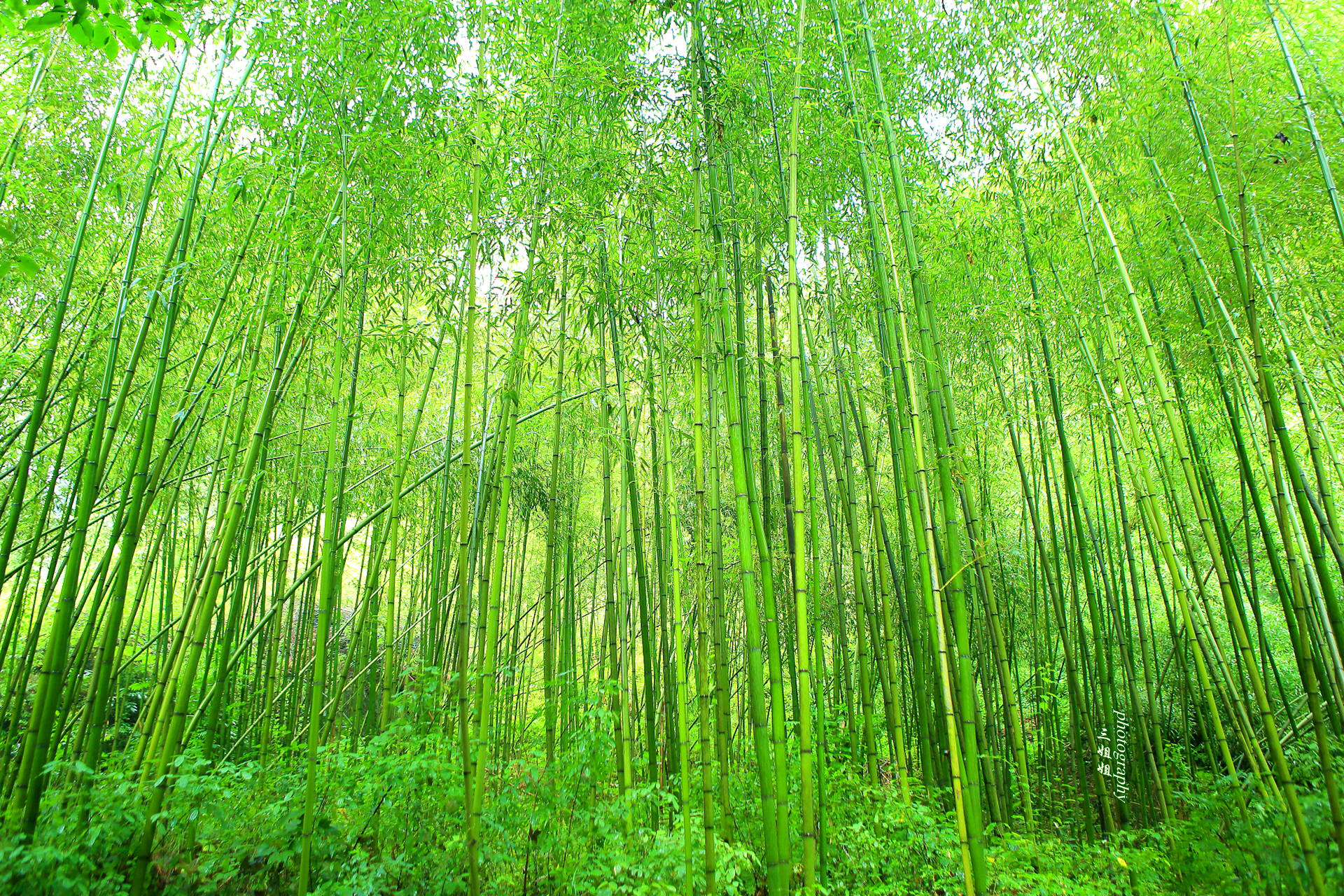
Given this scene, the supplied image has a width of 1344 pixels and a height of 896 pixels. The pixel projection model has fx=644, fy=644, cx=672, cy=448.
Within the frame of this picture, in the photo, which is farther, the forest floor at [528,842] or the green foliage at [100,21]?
the forest floor at [528,842]

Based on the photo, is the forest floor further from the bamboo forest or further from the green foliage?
the green foliage

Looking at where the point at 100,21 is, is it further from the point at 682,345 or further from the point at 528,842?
the point at 528,842

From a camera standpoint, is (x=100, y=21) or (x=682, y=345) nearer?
(x=100, y=21)

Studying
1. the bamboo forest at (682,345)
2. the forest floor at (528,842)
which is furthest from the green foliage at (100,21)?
the forest floor at (528,842)

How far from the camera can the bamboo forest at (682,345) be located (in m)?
1.94

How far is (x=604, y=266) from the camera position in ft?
8.09

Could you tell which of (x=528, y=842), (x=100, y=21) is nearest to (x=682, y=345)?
(x=100, y=21)

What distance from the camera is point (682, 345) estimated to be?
2.45 meters

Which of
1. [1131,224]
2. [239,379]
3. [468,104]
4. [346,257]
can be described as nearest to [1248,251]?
[1131,224]

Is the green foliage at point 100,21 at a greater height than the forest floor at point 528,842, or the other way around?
the green foliage at point 100,21

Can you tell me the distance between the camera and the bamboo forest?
76.2 inches

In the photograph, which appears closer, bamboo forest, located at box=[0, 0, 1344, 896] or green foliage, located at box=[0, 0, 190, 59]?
green foliage, located at box=[0, 0, 190, 59]

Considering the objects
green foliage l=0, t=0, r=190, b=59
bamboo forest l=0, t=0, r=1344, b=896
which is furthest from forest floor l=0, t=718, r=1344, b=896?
green foliage l=0, t=0, r=190, b=59

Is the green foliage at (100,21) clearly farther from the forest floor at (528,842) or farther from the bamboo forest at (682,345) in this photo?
the forest floor at (528,842)
